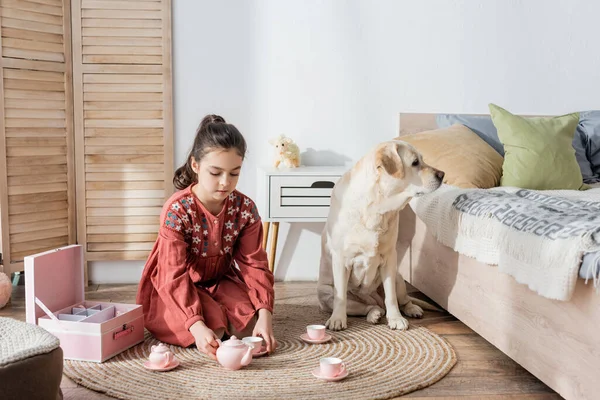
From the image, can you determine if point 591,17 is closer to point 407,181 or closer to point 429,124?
point 429,124

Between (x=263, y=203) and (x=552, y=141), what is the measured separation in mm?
1270

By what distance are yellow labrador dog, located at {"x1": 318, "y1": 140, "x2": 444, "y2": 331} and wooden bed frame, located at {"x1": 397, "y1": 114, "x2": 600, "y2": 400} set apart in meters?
0.19

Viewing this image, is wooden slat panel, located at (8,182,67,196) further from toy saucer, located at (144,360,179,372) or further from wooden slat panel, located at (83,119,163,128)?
toy saucer, located at (144,360,179,372)

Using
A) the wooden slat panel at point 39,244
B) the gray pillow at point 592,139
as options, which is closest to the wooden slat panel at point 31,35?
the wooden slat panel at point 39,244

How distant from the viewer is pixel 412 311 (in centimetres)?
254

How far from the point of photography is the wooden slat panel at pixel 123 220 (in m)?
3.15

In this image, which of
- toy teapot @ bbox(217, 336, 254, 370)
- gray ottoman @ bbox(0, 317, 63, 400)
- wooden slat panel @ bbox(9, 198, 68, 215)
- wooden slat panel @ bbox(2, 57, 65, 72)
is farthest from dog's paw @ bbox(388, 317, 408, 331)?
wooden slat panel @ bbox(2, 57, 65, 72)

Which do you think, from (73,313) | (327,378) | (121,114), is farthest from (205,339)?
(121,114)

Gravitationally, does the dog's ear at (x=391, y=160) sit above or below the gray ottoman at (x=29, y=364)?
above

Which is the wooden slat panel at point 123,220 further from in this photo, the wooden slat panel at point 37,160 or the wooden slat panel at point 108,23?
the wooden slat panel at point 108,23

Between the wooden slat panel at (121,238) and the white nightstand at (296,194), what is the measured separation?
609 mm

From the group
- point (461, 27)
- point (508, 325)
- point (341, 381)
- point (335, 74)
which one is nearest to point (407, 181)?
point (508, 325)

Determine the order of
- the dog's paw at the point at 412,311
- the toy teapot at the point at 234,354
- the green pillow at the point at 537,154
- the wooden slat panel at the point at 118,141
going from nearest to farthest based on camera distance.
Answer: the toy teapot at the point at 234,354
the dog's paw at the point at 412,311
the green pillow at the point at 537,154
the wooden slat panel at the point at 118,141

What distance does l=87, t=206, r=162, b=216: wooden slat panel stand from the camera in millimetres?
3145
